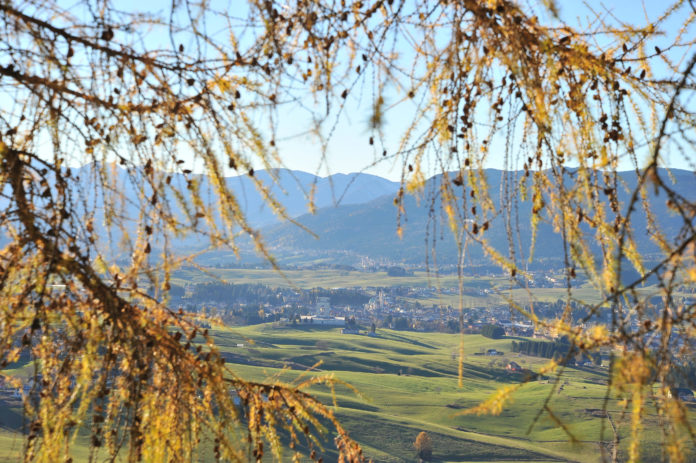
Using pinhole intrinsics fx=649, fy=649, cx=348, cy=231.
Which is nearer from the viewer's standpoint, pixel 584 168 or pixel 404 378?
pixel 584 168

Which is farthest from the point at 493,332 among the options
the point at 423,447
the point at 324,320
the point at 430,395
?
the point at 423,447

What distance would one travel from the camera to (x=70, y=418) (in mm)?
2482

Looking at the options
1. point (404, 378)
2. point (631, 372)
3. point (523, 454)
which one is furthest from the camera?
point (404, 378)

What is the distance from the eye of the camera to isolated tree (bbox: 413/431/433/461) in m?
60.5

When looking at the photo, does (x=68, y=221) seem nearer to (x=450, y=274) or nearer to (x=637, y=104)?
(x=637, y=104)

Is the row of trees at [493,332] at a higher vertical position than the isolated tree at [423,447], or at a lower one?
higher

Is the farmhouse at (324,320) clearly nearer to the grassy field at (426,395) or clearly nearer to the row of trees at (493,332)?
the grassy field at (426,395)

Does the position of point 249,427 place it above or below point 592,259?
below

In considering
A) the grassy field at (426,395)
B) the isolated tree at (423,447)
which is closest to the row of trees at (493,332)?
the grassy field at (426,395)

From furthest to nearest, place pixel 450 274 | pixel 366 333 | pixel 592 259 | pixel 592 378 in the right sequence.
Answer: pixel 450 274 → pixel 366 333 → pixel 592 378 → pixel 592 259

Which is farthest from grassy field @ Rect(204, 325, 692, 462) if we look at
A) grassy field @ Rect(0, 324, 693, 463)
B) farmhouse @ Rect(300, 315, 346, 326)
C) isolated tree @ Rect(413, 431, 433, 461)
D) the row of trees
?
farmhouse @ Rect(300, 315, 346, 326)

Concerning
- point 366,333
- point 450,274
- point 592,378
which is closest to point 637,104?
point 592,378

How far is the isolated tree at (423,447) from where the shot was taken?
60.5 meters

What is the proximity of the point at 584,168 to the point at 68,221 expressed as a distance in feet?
6.33
